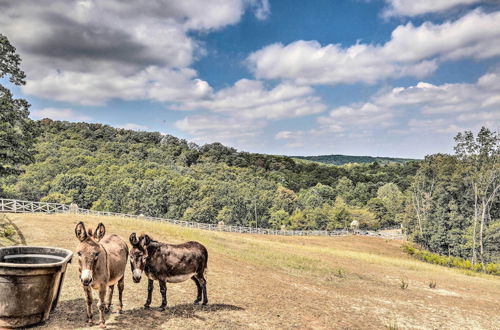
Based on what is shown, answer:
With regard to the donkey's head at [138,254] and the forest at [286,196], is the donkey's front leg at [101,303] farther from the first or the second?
the forest at [286,196]

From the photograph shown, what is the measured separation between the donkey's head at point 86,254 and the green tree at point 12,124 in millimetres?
21847

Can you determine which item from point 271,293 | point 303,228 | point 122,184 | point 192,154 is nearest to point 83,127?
point 192,154

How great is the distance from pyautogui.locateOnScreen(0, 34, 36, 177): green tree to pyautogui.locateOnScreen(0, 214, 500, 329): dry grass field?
4.35 meters

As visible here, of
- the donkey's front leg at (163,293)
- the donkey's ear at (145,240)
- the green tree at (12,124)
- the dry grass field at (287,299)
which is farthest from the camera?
the green tree at (12,124)

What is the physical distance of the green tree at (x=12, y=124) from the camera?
24562 millimetres

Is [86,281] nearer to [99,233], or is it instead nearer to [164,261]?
[99,233]

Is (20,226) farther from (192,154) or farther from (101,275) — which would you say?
(192,154)

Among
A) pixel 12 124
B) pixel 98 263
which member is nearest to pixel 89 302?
pixel 98 263

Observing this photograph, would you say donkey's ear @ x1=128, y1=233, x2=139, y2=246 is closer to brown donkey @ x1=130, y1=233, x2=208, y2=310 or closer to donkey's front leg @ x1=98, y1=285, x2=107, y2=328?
brown donkey @ x1=130, y1=233, x2=208, y2=310

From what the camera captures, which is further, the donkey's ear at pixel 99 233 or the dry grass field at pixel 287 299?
the dry grass field at pixel 287 299

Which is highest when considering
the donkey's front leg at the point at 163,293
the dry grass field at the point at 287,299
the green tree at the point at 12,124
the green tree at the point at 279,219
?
the green tree at the point at 12,124

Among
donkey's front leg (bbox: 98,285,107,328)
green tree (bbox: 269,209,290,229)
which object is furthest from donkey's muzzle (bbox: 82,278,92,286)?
green tree (bbox: 269,209,290,229)

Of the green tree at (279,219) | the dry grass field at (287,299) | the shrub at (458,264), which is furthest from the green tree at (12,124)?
the green tree at (279,219)

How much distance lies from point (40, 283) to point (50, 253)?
5.76ft
